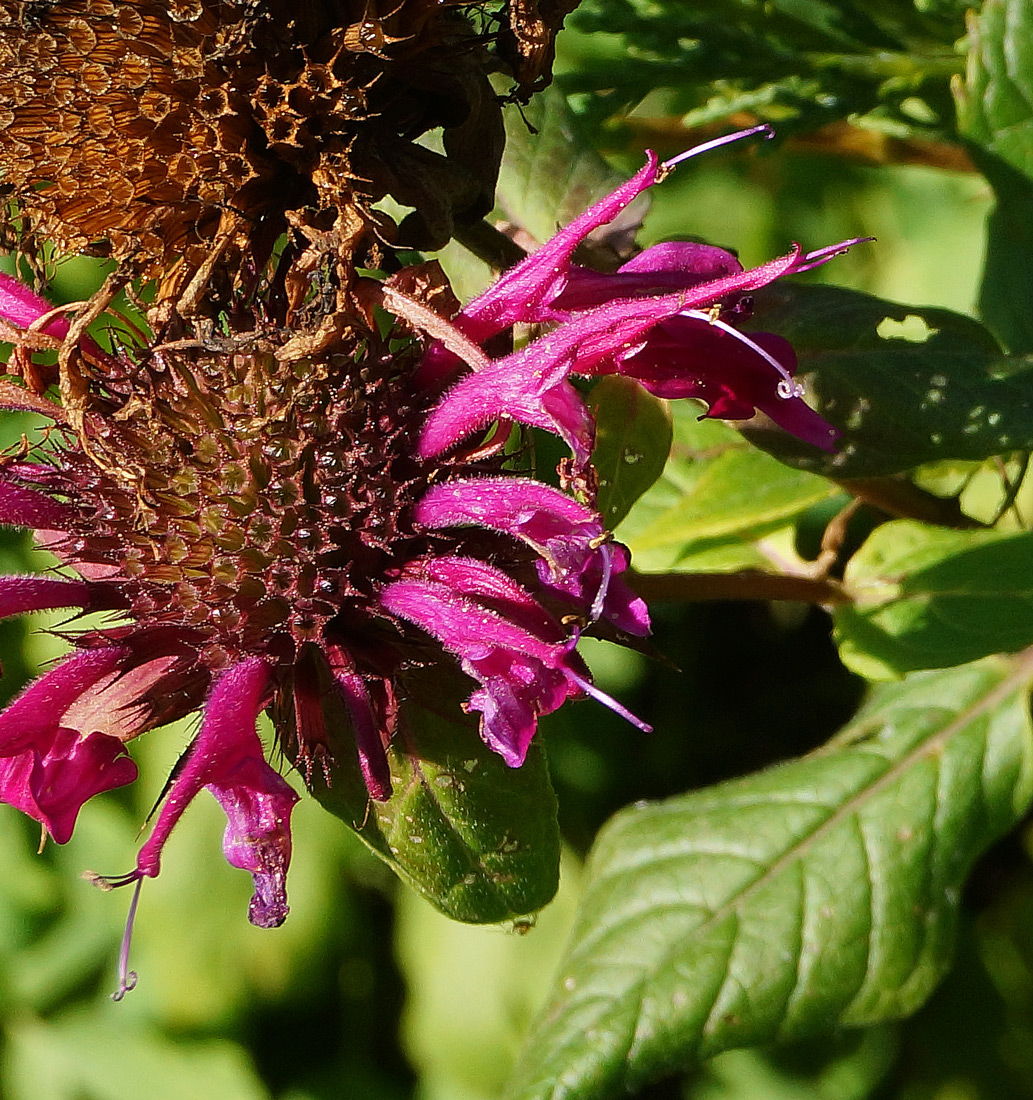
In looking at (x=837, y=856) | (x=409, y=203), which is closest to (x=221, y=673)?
(x=409, y=203)

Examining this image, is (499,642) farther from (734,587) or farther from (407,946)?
(407,946)

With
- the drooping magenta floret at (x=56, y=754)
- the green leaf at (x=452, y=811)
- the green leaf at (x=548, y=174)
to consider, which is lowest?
the green leaf at (x=452, y=811)

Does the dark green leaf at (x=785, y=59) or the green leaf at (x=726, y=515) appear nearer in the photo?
the green leaf at (x=726, y=515)

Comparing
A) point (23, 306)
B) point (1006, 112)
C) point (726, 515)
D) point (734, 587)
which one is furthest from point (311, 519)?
point (1006, 112)

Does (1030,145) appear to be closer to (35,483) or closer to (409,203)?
(409,203)

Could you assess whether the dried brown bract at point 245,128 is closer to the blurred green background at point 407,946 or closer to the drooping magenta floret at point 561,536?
the drooping magenta floret at point 561,536

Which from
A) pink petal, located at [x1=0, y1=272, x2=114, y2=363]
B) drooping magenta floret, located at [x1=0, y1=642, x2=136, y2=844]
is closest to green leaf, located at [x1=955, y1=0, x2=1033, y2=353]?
pink petal, located at [x1=0, y1=272, x2=114, y2=363]

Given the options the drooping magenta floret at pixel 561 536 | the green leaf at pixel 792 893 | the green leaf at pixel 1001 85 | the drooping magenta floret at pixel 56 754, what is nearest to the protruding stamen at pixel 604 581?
the drooping magenta floret at pixel 561 536
